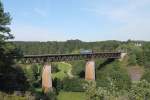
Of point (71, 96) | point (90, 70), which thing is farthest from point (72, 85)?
point (90, 70)

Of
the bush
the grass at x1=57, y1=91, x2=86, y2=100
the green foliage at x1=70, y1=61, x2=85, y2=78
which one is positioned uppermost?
the green foliage at x1=70, y1=61, x2=85, y2=78

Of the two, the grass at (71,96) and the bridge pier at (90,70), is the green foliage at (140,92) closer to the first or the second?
the grass at (71,96)

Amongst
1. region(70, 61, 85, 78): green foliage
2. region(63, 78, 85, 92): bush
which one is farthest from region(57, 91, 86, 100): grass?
region(70, 61, 85, 78): green foliage

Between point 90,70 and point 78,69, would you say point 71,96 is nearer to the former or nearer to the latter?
point 90,70

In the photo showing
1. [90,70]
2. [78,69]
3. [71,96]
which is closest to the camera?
[71,96]

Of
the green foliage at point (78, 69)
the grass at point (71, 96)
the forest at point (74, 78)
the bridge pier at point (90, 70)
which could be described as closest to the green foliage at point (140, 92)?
the forest at point (74, 78)

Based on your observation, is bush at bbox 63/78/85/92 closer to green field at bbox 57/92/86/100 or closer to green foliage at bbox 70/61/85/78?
green field at bbox 57/92/86/100

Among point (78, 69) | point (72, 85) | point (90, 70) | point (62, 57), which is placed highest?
point (62, 57)
